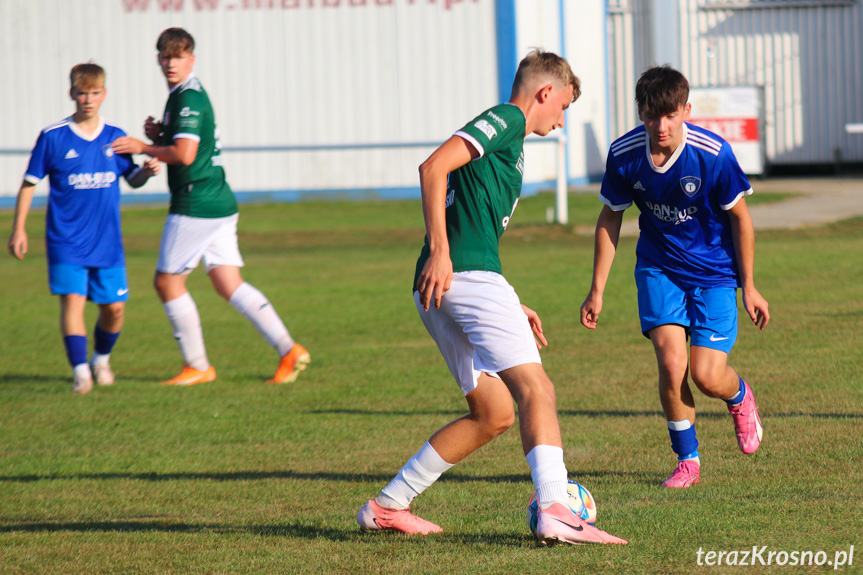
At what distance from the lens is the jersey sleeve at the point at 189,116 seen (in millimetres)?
7328

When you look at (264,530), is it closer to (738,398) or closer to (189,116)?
(738,398)

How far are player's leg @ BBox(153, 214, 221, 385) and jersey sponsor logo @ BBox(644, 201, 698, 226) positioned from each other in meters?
3.81

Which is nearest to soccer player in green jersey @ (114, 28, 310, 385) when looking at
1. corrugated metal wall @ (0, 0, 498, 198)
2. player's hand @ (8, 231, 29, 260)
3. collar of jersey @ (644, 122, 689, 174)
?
player's hand @ (8, 231, 29, 260)

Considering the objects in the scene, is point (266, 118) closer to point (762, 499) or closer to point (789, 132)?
point (789, 132)

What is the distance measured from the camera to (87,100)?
7.47 meters

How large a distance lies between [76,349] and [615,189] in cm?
445

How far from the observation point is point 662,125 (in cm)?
452

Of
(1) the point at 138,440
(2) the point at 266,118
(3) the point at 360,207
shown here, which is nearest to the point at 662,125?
(1) the point at 138,440

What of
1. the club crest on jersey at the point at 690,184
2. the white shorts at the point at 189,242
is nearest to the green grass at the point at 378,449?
the white shorts at the point at 189,242

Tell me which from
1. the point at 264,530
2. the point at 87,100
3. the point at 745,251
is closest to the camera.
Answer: the point at 264,530

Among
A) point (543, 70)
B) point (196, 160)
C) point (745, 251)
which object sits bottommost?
point (745, 251)

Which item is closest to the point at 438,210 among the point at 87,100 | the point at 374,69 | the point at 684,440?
the point at 684,440

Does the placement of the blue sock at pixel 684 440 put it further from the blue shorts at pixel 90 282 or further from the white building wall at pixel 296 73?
the white building wall at pixel 296 73

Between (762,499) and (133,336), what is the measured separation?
714 centimetres
